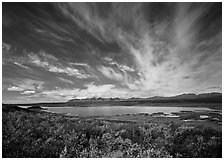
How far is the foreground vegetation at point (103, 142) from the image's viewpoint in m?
5.08

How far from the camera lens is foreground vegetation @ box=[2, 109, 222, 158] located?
16.7ft

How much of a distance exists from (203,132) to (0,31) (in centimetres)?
857

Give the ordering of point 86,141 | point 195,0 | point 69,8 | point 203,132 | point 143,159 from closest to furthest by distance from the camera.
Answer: point 143,159, point 86,141, point 203,132, point 195,0, point 69,8

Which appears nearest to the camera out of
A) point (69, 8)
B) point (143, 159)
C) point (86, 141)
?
point (143, 159)

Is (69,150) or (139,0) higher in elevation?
(139,0)

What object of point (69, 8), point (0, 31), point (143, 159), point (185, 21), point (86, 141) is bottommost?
point (143, 159)

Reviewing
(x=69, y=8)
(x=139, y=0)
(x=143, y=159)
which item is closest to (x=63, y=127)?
(x=143, y=159)

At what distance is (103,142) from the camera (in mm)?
5613

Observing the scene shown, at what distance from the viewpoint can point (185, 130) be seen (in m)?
6.45

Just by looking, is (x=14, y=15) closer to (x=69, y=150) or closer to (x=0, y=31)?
(x=0, y=31)

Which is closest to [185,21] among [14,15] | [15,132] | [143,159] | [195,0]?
[195,0]

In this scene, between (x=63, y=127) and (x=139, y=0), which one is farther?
(x=139, y=0)

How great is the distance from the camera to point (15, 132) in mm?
5684

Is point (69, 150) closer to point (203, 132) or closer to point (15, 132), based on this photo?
point (15, 132)
